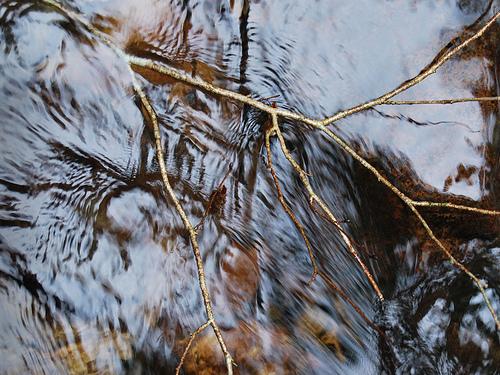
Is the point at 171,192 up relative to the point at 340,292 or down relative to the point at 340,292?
up

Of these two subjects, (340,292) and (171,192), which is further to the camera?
(340,292)

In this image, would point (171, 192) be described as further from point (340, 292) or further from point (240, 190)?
point (340, 292)

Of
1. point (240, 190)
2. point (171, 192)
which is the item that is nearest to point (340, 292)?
point (240, 190)

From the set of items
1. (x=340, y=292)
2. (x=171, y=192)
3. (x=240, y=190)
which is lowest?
(x=340, y=292)

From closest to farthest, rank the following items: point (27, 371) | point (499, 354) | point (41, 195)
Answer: point (27, 371), point (41, 195), point (499, 354)

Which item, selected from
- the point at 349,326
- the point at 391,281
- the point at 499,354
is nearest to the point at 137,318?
the point at 349,326

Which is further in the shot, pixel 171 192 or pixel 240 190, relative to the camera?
pixel 240 190

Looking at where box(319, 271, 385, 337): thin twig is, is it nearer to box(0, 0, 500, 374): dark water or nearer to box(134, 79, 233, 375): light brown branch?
box(0, 0, 500, 374): dark water

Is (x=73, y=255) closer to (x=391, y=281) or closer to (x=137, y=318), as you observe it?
(x=137, y=318)
